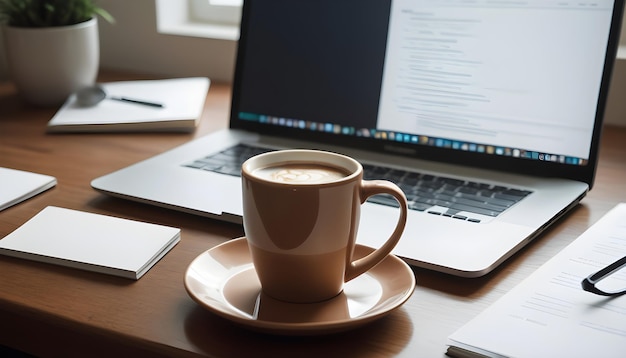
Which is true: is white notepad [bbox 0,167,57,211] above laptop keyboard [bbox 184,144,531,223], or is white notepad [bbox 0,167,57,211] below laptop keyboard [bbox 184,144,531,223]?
below

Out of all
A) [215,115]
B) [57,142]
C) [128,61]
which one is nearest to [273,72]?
[215,115]

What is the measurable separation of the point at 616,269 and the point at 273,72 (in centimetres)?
57

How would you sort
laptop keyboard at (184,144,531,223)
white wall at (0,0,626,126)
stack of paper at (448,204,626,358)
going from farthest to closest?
white wall at (0,0,626,126) → laptop keyboard at (184,144,531,223) → stack of paper at (448,204,626,358)

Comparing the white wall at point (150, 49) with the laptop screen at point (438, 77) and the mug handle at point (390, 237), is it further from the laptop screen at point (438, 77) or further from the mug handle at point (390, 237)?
the mug handle at point (390, 237)

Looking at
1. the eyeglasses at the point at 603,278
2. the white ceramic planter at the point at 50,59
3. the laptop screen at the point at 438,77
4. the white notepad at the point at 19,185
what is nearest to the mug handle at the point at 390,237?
the eyeglasses at the point at 603,278

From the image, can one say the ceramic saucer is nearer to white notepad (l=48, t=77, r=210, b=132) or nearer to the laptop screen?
the laptop screen

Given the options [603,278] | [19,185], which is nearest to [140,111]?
[19,185]

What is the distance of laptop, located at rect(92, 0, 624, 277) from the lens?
83 centimetres

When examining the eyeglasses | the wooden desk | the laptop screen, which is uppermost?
the laptop screen

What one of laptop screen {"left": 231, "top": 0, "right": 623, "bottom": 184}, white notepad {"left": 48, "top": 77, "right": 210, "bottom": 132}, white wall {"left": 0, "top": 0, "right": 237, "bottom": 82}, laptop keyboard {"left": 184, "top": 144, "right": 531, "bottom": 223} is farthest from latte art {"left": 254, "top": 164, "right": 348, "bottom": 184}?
white wall {"left": 0, "top": 0, "right": 237, "bottom": 82}

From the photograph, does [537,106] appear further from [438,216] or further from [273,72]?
[273,72]

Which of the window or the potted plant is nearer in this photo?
the potted plant

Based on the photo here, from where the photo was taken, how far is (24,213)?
0.84 meters

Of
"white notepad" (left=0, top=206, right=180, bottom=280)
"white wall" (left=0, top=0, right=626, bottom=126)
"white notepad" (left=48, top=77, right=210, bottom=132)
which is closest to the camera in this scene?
"white notepad" (left=0, top=206, right=180, bottom=280)
